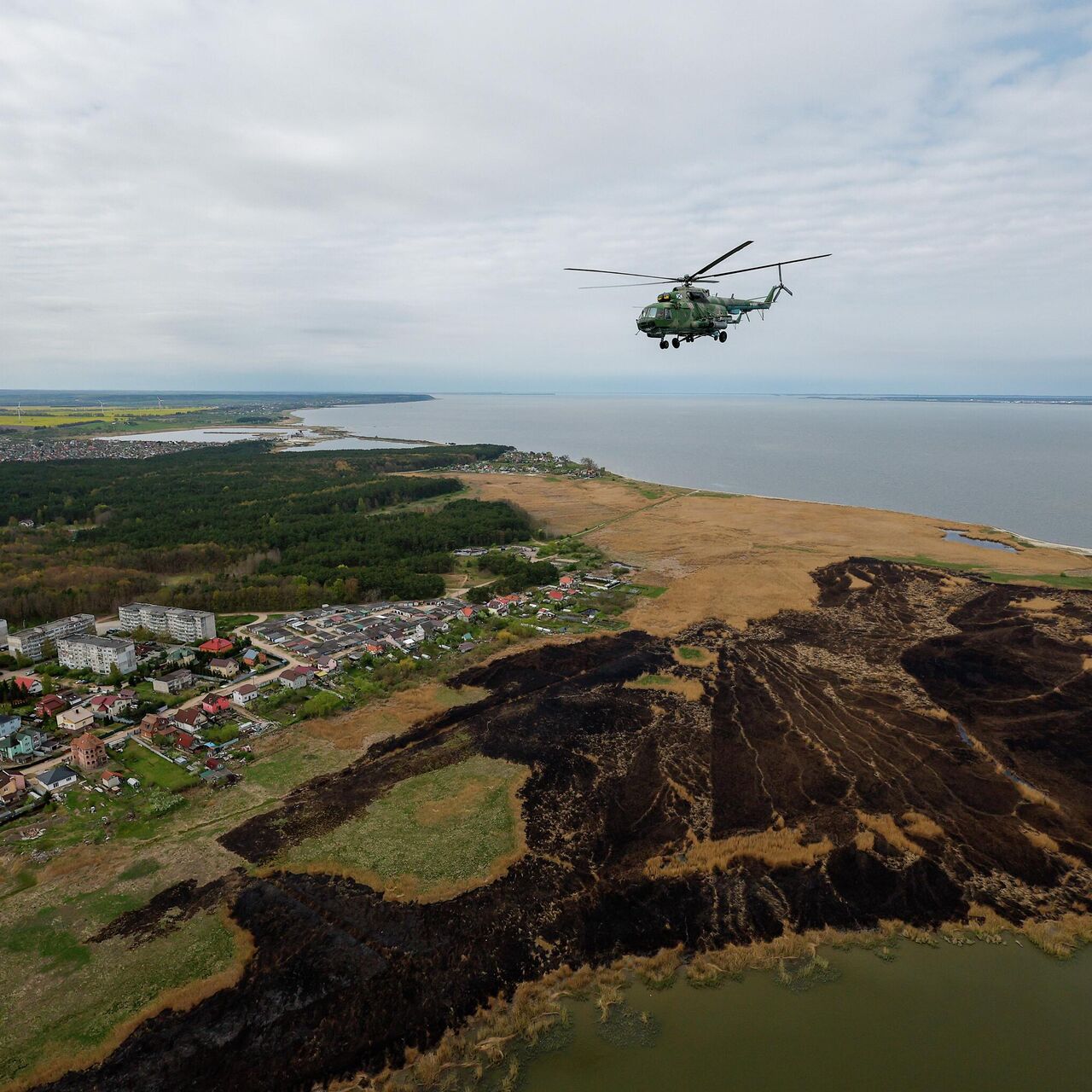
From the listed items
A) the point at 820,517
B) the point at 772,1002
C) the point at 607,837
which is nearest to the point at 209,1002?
the point at 607,837

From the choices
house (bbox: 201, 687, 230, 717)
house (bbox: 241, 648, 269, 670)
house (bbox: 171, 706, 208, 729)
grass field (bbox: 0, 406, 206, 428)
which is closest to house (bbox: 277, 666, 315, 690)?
house (bbox: 241, 648, 269, 670)

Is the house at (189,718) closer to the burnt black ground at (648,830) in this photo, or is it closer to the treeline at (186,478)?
the burnt black ground at (648,830)

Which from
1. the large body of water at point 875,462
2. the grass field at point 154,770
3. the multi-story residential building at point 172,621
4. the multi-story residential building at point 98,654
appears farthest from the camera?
the large body of water at point 875,462

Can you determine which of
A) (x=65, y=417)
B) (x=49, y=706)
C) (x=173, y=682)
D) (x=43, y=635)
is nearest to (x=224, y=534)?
(x=43, y=635)

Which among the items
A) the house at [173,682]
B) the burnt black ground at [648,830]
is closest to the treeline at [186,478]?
the house at [173,682]

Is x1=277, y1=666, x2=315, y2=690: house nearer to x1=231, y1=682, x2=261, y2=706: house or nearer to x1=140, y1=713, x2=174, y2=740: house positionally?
x1=231, y1=682, x2=261, y2=706: house

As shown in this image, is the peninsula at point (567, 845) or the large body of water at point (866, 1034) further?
the peninsula at point (567, 845)

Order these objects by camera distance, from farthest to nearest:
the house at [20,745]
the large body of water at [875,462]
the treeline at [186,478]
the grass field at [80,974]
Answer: the large body of water at [875,462], the treeline at [186,478], the house at [20,745], the grass field at [80,974]
